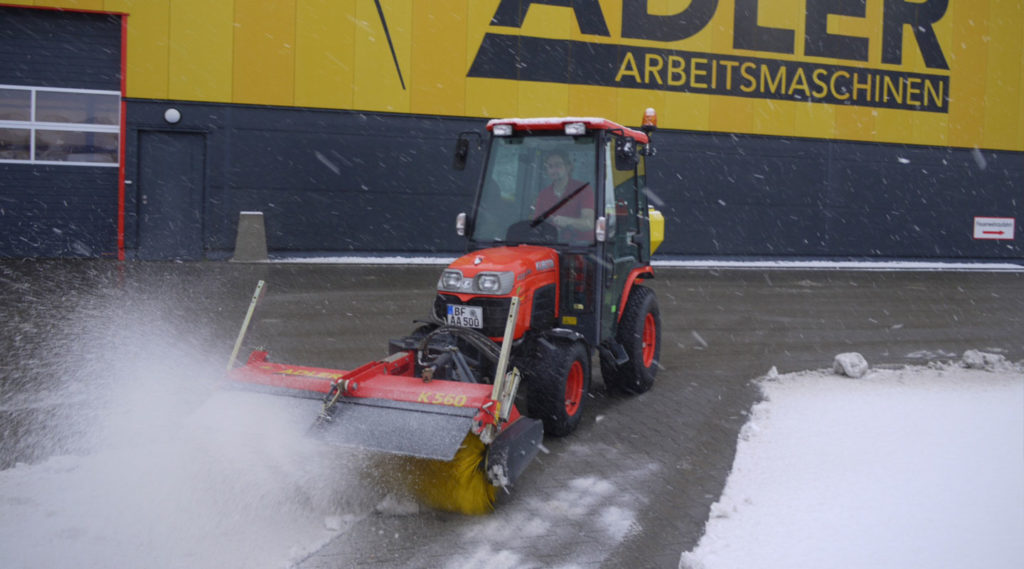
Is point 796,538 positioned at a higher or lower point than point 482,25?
lower

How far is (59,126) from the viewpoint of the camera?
16.7 meters

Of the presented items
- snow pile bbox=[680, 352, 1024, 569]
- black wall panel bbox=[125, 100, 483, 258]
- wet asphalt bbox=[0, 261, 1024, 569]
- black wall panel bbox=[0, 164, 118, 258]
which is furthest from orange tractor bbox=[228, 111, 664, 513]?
black wall panel bbox=[0, 164, 118, 258]

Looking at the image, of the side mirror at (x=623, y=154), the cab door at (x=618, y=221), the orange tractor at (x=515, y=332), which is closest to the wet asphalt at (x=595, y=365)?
the orange tractor at (x=515, y=332)

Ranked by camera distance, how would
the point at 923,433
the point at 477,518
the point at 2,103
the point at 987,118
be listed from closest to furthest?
the point at 477,518 < the point at 923,433 < the point at 2,103 < the point at 987,118

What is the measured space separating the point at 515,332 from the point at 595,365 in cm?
292

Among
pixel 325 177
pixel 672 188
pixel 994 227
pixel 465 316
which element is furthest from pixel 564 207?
pixel 994 227

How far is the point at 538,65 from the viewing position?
18.5 metres

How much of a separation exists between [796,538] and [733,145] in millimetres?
16646

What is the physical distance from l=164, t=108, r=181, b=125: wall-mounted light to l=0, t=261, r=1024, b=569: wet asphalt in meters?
2.92

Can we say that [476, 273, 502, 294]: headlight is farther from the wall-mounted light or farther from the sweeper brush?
the wall-mounted light

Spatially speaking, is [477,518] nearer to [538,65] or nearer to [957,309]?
[957,309]

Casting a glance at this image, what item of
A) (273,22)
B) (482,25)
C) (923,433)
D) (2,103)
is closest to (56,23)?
(2,103)

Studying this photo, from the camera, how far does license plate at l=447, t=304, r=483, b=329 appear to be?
5.78m

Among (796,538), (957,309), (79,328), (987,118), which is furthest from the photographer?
(987,118)
